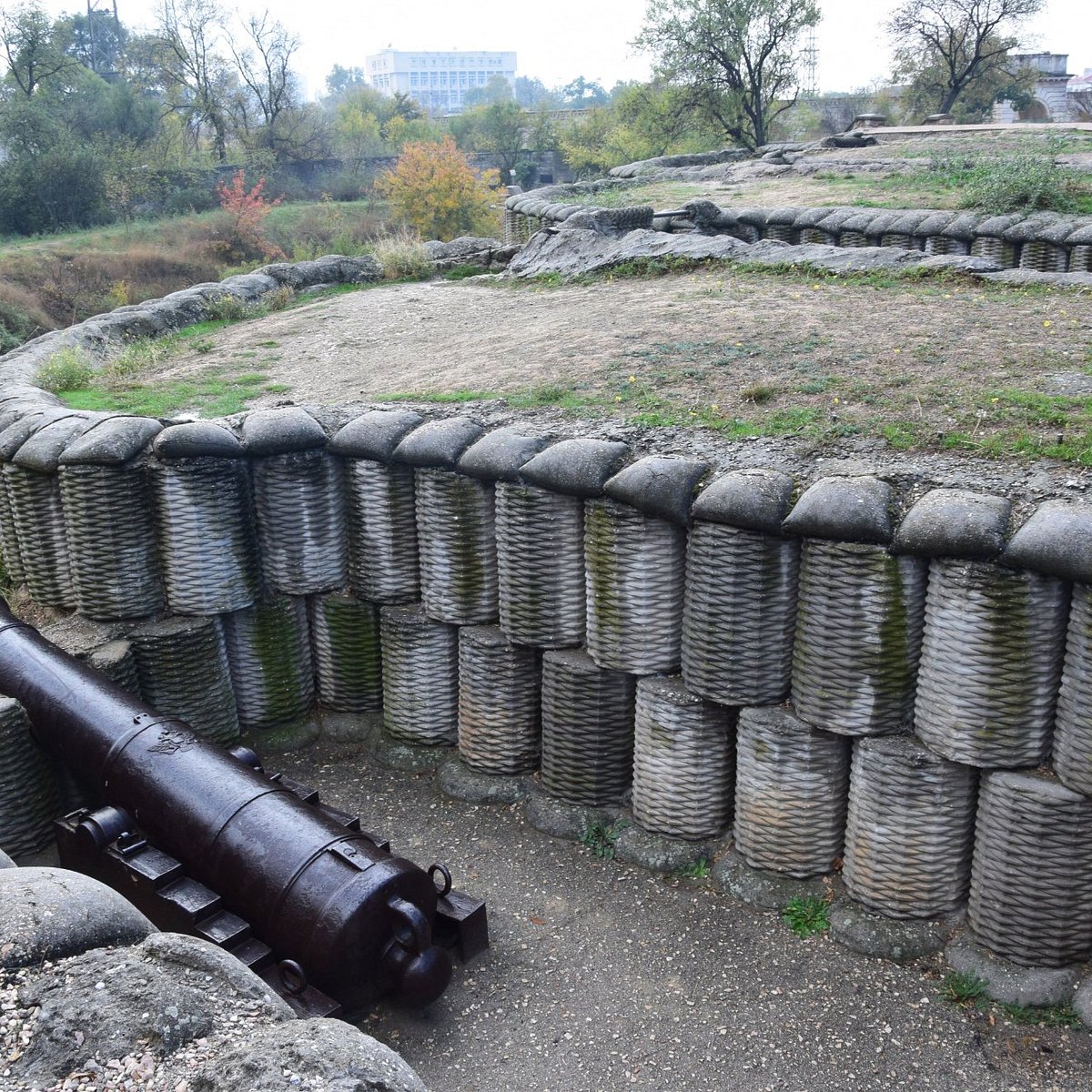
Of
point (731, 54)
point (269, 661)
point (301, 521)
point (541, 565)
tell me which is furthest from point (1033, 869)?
point (731, 54)

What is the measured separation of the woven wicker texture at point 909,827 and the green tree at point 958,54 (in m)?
39.0

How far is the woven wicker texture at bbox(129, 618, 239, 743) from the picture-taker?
648cm

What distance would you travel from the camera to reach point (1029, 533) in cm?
434

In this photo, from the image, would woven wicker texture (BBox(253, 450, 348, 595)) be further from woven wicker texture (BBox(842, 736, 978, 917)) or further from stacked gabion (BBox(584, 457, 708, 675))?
woven wicker texture (BBox(842, 736, 978, 917))

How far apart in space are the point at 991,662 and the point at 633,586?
5.69ft

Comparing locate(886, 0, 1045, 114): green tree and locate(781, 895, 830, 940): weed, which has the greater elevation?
locate(886, 0, 1045, 114): green tree

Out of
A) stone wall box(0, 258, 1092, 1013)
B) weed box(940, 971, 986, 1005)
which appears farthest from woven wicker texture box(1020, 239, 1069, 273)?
weed box(940, 971, 986, 1005)

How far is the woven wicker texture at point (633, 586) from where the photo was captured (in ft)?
17.9

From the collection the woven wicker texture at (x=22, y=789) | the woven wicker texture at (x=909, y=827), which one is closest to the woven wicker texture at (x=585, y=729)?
the woven wicker texture at (x=909, y=827)

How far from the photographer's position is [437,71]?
155 m

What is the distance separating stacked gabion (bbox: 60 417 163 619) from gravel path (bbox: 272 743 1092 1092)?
8.56 ft

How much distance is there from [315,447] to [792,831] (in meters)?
3.48

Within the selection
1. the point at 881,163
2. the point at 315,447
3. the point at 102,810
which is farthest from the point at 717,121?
the point at 102,810

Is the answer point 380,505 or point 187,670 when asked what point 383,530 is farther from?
point 187,670
